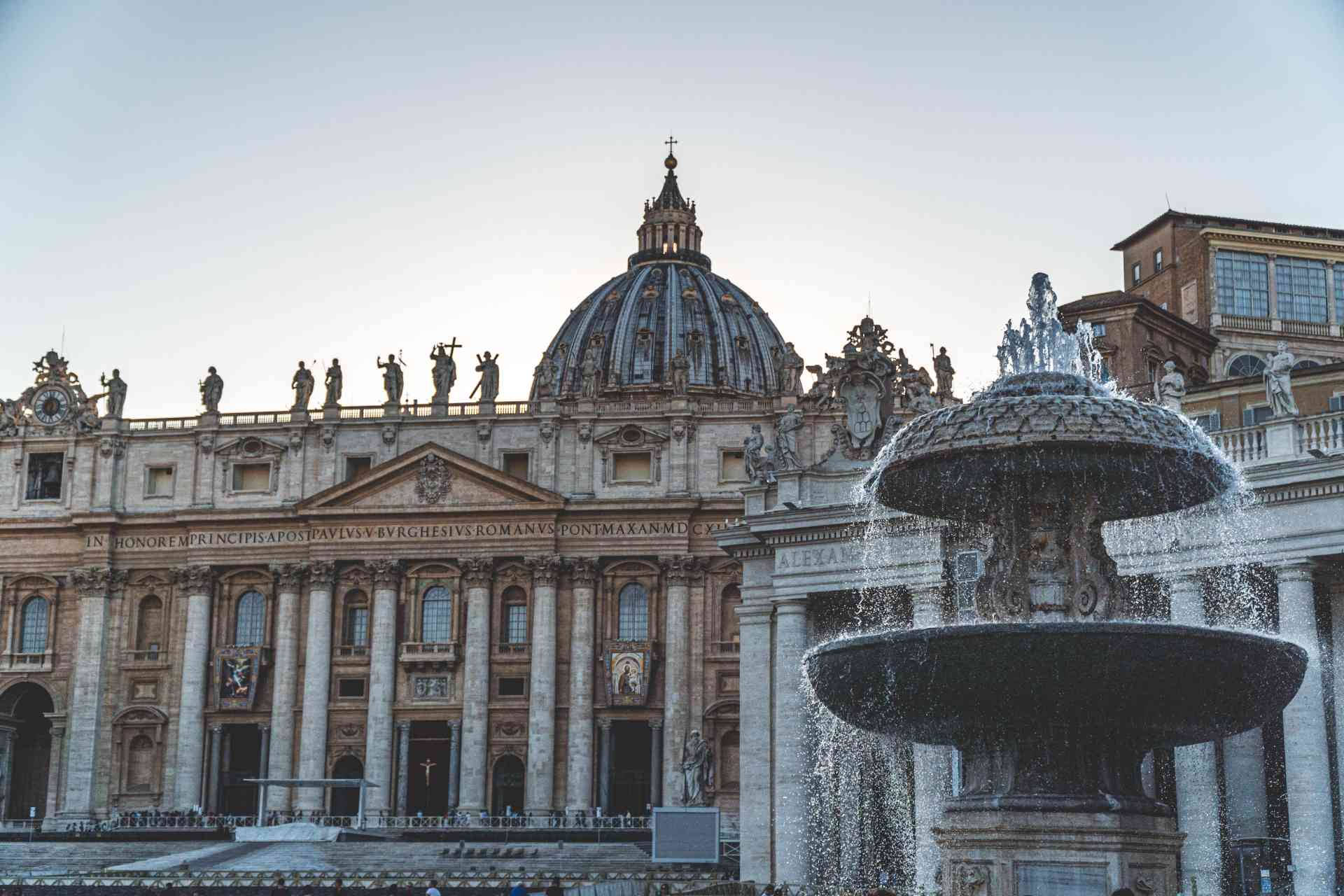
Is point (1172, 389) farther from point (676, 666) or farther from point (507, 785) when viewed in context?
point (507, 785)

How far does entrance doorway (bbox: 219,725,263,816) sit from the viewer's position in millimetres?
75000

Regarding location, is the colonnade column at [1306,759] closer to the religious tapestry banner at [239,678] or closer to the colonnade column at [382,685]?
the colonnade column at [382,685]

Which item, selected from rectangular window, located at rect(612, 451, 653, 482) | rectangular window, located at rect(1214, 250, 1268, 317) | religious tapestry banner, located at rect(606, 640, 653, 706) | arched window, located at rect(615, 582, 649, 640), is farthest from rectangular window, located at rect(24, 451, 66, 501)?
rectangular window, located at rect(1214, 250, 1268, 317)

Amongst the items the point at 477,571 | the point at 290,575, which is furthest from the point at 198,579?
the point at 477,571

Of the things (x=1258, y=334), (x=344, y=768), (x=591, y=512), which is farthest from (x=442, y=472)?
(x=1258, y=334)

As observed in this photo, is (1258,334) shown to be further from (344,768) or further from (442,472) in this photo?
(344,768)

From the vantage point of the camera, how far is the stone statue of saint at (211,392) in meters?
77.6

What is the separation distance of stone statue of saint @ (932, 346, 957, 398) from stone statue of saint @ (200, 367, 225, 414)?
27953mm

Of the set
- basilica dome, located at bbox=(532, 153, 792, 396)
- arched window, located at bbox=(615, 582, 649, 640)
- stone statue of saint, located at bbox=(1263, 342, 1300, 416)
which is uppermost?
basilica dome, located at bbox=(532, 153, 792, 396)

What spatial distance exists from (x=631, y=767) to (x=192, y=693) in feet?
54.6

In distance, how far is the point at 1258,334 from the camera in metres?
57.2

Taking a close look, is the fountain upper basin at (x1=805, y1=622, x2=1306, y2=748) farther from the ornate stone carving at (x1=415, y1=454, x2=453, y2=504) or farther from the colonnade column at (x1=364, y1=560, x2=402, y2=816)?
the ornate stone carving at (x1=415, y1=454, x2=453, y2=504)

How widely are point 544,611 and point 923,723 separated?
54316 mm

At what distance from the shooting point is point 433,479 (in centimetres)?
7406
